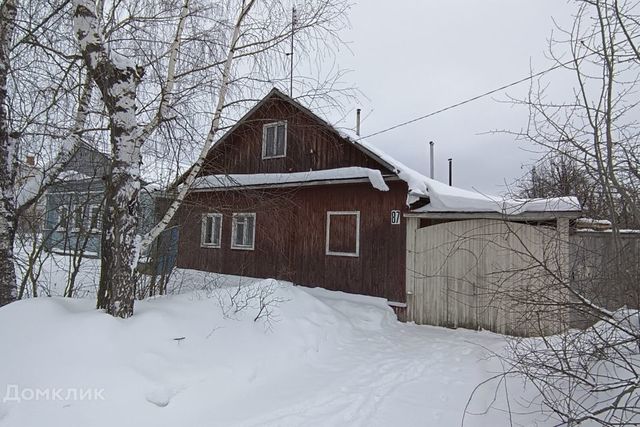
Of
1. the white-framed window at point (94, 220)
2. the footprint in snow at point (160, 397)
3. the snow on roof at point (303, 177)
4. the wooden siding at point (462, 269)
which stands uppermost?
the snow on roof at point (303, 177)

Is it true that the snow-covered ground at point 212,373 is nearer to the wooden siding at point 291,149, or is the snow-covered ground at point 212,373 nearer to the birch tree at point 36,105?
the birch tree at point 36,105

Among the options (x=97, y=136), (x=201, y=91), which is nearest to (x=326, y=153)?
(x=201, y=91)

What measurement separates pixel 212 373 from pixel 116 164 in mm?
2661

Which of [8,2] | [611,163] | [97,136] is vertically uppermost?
[8,2]

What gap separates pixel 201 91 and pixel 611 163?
17.2 ft

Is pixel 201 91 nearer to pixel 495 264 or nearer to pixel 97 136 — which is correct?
pixel 97 136

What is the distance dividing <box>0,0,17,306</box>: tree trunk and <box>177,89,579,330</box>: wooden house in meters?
2.77

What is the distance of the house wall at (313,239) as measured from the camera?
925cm

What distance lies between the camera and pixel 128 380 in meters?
3.64

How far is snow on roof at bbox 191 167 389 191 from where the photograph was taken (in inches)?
354

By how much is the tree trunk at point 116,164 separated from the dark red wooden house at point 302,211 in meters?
3.65

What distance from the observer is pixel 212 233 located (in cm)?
1290

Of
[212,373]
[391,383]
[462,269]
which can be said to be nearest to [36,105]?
[212,373]

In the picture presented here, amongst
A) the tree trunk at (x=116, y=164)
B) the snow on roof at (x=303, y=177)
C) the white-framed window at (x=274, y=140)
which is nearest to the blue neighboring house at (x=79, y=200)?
the tree trunk at (x=116, y=164)
